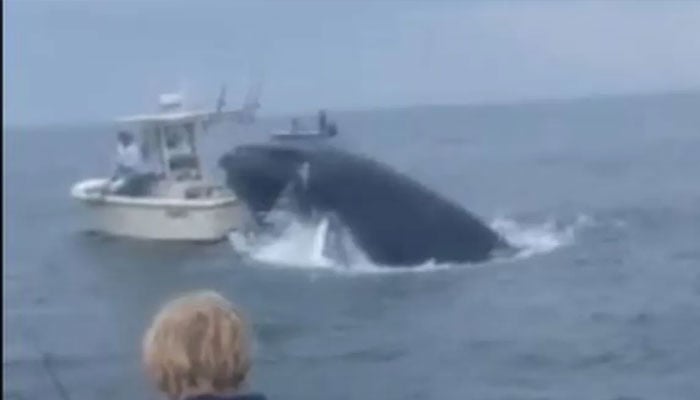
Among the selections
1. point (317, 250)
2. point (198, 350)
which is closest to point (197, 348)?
point (198, 350)

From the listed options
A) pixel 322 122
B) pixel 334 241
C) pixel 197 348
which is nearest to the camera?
pixel 197 348

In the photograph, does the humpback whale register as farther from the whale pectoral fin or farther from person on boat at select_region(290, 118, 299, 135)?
person on boat at select_region(290, 118, 299, 135)

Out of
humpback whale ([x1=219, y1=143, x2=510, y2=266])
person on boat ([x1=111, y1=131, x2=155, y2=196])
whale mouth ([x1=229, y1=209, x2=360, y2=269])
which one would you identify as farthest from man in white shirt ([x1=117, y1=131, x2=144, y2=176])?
humpback whale ([x1=219, y1=143, x2=510, y2=266])

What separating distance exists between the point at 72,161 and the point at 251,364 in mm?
143337

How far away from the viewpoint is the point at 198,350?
14.8 ft

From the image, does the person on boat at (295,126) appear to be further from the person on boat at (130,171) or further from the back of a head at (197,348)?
the back of a head at (197,348)

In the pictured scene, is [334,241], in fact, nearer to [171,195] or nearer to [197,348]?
[171,195]

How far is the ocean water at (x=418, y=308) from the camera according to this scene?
30.4 metres

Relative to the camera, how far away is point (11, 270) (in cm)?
4756

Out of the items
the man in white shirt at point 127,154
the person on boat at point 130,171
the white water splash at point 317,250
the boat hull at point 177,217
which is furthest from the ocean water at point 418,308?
the man in white shirt at point 127,154

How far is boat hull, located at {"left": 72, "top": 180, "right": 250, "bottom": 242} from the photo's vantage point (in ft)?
152

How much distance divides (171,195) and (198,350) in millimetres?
43489

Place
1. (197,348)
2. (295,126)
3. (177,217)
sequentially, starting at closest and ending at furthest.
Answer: (197,348)
(177,217)
(295,126)

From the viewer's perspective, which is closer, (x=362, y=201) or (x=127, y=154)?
(x=362, y=201)
